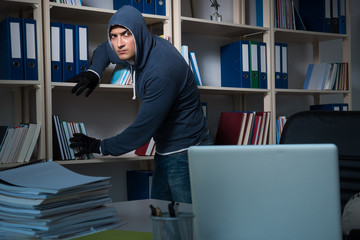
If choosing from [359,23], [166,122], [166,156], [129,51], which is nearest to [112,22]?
[129,51]

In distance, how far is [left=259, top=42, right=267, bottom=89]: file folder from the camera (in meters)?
3.09

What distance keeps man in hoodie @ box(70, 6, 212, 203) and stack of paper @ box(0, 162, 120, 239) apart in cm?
97

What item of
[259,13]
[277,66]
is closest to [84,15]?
[259,13]

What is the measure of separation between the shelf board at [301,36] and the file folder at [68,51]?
1.52 m

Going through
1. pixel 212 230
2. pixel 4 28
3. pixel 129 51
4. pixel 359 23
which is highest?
pixel 359 23

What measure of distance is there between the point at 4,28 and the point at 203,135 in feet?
3.94

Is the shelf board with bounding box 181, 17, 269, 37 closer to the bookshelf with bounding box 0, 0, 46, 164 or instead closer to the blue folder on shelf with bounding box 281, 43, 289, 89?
the blue folder on shelf with bounding box 281, 43, 289, 89

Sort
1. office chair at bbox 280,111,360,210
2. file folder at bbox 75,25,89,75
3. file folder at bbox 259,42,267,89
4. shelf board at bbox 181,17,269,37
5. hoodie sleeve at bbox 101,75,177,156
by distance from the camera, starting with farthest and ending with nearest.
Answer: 1. file folder at bbox 259,42,267,89
2. shelf board at bbox 181,17,269,37
3. file folder at bbox 75,25,89,75
4. hoodie sleeve at bbox 101,75,177,156
5. office chair at bbox 280,111,360,210

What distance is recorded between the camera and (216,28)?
3043mm

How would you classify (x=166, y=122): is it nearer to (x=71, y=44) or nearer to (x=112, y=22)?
(x=112, y=22)

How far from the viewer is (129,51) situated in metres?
2.22

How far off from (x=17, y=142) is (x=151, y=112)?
2.46 ft

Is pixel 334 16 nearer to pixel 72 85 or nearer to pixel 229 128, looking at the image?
pixel 229 128

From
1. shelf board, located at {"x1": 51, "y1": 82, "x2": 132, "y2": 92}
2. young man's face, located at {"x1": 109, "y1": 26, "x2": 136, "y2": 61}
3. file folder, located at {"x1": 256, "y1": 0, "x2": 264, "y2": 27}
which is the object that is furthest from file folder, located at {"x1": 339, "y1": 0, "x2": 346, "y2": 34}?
young man's face, located at {"x1": 109, "y1": 26, "x2": 136, "y2": 61}
